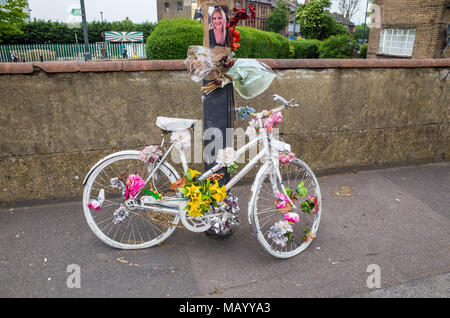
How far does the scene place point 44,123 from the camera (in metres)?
3.76

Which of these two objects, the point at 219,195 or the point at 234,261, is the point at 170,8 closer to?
the point at 219,195

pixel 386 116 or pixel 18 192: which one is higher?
pixel 386 116

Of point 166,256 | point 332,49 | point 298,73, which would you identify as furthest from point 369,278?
point 332,49

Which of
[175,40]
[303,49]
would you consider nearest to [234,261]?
[175,40]

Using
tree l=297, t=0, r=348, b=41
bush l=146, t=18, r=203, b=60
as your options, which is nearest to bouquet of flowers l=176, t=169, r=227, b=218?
bush l=146, t=18, r=203, b=60

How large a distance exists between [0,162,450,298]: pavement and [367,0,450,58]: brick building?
19.9 metres

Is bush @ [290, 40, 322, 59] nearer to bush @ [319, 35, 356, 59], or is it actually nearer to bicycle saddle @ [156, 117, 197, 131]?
bush @ [319, 35, 356, 59]

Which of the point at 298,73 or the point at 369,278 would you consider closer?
the point at 369,278

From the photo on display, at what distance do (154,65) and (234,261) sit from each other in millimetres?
2273

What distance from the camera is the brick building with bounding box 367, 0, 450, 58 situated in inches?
789

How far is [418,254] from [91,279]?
2.83 metres
